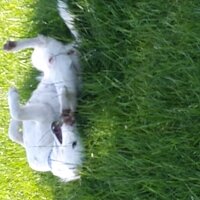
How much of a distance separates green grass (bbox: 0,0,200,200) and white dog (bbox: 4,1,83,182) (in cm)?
6

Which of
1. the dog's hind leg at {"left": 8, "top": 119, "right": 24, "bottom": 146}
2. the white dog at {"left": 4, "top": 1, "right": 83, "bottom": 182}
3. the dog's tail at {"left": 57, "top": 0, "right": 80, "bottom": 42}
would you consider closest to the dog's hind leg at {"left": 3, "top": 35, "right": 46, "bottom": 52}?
the white dog at {"left": 4, "top": 1, "right": 83, "bottom": 182}

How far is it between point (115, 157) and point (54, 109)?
0.24 metres

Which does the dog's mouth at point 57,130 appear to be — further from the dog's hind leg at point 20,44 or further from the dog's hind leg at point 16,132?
the dog's hind leg at point 20,44

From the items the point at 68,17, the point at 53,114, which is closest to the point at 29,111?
the point at 53,114

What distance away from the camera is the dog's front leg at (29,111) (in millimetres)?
1821

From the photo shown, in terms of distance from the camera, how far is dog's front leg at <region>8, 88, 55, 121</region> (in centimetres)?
182

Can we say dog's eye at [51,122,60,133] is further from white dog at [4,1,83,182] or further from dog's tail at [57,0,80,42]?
dog's tail at [57,0,80,42]

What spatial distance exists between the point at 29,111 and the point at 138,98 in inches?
13.1

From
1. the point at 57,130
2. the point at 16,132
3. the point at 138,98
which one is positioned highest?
the point at 138,98

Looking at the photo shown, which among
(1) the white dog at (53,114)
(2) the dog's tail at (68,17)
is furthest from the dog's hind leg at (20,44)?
(2) the dog's tail at (68,17)

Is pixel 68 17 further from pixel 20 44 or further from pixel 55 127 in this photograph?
pixel 55 127

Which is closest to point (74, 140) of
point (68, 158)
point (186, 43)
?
point (68, 158)

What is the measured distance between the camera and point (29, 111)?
1.83 meters

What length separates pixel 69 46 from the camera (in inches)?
78.3
